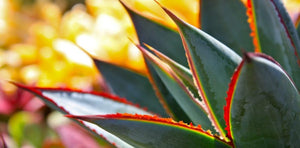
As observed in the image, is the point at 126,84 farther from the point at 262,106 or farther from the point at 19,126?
the point at 19,126

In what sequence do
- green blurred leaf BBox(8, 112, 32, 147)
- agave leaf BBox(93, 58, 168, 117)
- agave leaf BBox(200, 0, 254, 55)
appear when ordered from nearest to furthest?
agave leaf BBox(200, 0, 254, 55) → agave leaf BBox(93, 58, 168, 117) → green blurred leaf BBox(8, 112, 32, 147)

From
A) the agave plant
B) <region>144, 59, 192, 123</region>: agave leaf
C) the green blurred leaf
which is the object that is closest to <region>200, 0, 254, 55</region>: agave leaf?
the agave plant

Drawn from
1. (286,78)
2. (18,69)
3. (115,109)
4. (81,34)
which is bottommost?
(18,69)

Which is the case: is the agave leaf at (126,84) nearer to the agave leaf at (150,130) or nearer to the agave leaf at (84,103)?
the agave leaf at (84,103)

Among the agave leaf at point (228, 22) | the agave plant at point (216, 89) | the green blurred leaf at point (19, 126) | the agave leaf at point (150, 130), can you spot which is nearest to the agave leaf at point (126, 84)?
the agave plant at point (216, 89)

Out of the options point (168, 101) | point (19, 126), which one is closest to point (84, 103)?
point (168, 101)

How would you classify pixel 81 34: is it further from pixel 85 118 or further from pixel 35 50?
pixel 85 118

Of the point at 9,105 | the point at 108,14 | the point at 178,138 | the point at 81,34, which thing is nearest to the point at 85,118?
the point at 178,138

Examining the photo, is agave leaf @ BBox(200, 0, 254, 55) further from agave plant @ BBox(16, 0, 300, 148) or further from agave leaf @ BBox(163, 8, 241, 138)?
agave leaf @ BBox(163, 8, 241, 138)
